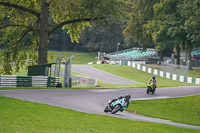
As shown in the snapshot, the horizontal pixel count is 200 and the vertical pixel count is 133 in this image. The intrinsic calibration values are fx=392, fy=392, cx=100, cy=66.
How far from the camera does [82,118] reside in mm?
14922

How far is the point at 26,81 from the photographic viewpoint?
94.2 feet

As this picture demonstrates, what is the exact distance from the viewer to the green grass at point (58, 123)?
11953 millimetres

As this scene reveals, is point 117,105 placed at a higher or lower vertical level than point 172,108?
higher

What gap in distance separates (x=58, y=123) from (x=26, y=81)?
52.9 feet

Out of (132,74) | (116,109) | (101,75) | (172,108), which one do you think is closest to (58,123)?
(116,109)

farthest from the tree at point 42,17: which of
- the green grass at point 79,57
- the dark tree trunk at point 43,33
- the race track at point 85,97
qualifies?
the green grass at point 79,57

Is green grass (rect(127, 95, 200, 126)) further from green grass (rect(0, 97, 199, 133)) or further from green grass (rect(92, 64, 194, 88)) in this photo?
green grass (rect(92, 64, 194, 88))

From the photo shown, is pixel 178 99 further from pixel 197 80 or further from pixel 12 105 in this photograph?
pixel 197 80

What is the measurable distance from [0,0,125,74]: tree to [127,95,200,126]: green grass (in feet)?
32.1

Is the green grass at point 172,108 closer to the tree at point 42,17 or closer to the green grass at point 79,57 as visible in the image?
the tree at point 42,17

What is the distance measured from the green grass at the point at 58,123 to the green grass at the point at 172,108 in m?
6.71

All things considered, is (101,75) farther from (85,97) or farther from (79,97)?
(79,97)

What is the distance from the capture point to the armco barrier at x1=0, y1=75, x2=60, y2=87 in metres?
27.2

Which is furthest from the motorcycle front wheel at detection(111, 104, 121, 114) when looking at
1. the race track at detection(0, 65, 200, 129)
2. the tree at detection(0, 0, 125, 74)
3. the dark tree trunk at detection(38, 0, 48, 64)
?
the dark tree trunk at detection(38, 0, 48, 64)
